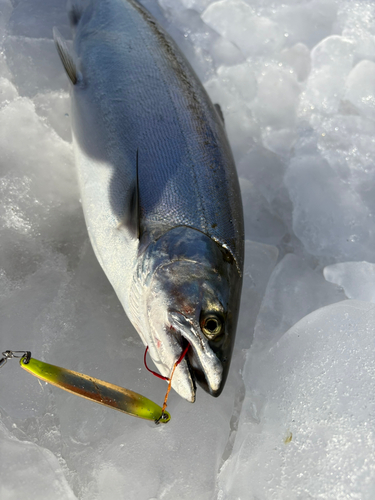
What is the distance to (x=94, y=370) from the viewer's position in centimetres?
180

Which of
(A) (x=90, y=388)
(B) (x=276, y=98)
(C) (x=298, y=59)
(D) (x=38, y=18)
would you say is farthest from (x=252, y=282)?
(D) (x=38, y=18)

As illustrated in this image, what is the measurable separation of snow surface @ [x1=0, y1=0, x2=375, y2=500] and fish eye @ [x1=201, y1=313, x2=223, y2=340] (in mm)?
541

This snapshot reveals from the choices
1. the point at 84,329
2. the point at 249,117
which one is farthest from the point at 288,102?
the point at 84,329

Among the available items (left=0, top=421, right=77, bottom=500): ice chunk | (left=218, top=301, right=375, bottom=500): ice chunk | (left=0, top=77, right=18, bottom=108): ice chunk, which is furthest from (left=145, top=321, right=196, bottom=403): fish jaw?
(left=0, top=77, right=18, bottom=108): ice chunk

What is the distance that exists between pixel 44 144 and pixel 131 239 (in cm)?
93

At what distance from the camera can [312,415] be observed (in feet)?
5.41

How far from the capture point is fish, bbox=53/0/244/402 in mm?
1451

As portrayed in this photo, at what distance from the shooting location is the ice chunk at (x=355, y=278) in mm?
2123

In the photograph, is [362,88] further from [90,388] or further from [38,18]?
[90,388]

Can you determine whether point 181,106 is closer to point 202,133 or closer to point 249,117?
point 202,133

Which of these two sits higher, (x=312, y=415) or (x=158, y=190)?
(x=158, y=190)

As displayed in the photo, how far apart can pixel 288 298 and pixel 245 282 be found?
0.82 ft

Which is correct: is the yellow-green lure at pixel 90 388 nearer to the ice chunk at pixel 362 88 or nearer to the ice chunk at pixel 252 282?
the ice chunk at pixel 252 282

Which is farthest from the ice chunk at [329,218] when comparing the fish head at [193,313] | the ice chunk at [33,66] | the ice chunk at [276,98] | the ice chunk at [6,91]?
the ice chunk at [6,91]
